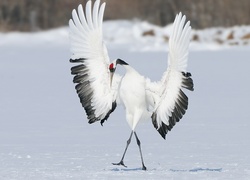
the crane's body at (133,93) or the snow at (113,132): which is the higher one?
the crane's body at (133,93)

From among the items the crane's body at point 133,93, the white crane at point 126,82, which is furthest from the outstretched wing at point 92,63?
the crane's body at point 133,93

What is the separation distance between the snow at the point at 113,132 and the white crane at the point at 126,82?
457 mm

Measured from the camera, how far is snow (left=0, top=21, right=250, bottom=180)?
714 cm

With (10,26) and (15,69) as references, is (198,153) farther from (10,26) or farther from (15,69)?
(10,26)

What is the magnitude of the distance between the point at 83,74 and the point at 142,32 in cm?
2104

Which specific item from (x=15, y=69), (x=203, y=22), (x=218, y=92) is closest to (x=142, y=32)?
(x=203, y=22)

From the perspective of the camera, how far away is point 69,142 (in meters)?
8.79

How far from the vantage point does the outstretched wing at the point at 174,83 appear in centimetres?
712

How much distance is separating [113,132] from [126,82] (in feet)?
7.89

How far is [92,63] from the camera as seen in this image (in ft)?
24.7

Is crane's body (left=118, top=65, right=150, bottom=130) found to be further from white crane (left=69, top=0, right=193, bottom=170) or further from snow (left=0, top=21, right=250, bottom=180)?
snow (left=0, top=21, right=250, bottom=180)

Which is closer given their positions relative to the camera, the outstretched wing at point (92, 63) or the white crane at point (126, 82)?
the white crane at point (126, 82)

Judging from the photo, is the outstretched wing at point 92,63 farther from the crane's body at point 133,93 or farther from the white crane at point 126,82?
the crane's body at point 133,93

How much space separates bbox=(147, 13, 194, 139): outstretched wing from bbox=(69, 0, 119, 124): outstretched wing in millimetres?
427
